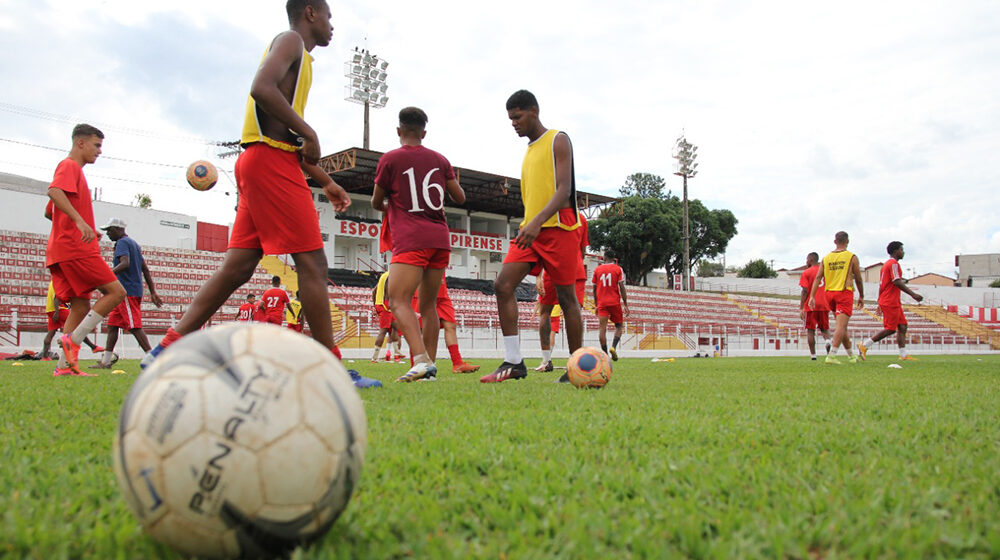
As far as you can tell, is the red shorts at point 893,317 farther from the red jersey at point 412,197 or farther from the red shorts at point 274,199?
the red shorts at point 274,199

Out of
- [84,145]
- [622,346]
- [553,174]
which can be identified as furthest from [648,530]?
[622,346]

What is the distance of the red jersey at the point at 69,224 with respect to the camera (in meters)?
5.54

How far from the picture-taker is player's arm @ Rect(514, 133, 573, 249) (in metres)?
5.12

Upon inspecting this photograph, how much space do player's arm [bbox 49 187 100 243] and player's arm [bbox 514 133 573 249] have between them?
3632mm

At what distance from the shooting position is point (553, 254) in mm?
5512

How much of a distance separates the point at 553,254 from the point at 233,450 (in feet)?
14.6

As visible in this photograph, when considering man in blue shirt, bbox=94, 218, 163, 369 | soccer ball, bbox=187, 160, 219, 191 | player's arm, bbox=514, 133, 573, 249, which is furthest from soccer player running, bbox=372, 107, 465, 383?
soccer ball, bbox=187, 160, 219, 191

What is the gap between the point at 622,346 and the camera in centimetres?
2097

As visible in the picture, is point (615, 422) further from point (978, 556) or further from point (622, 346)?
point (622, 346)

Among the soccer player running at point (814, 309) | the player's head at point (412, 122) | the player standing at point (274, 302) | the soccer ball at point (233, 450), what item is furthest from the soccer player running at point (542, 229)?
the player standing at point (274, 302)

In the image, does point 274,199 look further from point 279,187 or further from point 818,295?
point 818,295

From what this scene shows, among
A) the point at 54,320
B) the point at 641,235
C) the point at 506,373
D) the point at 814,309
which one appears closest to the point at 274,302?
the point at 54,320

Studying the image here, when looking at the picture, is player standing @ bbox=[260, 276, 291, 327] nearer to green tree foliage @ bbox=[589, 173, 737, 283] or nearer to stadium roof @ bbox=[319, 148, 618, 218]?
stadium roof @ bbox=[319, 148, 618, 218]

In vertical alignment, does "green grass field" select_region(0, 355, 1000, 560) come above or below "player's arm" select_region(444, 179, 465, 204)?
below
